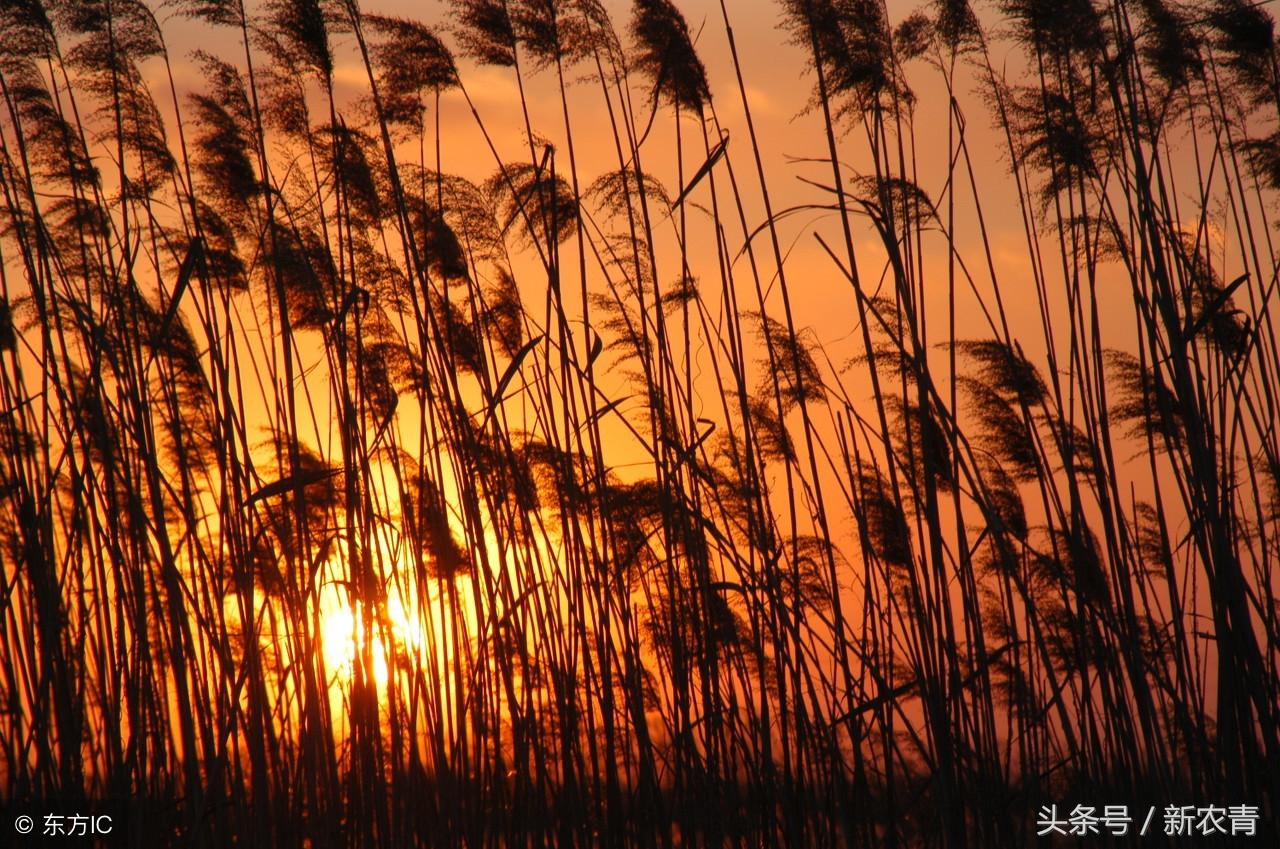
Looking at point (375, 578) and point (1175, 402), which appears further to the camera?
point (1175, 402)

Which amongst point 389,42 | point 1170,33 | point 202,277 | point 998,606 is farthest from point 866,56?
point 998,606

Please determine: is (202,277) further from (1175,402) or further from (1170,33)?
(1170,33)

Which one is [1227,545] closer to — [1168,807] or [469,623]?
[1168,807]

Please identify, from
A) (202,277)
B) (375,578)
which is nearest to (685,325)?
(375,578)

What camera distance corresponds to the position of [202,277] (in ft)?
9.04

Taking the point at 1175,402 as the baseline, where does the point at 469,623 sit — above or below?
below

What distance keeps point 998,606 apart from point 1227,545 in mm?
2034

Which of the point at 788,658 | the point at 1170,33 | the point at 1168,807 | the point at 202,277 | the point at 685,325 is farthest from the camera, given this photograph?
the point at 1170,33

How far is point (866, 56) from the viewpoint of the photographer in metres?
2.84

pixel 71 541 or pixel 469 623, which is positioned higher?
pixel 71 541

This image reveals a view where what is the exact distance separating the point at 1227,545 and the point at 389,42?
93.7 inches

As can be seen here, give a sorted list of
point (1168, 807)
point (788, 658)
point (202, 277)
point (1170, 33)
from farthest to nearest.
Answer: point (1170, 33) → point (202, 277) → point (788, 658) → point (1168, 807)

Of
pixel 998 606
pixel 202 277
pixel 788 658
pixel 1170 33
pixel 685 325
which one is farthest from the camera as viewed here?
pixel 998 606

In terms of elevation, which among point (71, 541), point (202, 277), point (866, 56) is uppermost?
point (866, 56)
